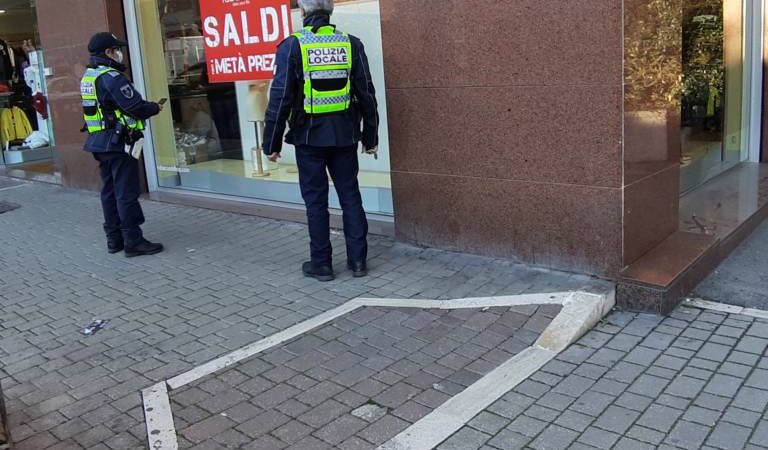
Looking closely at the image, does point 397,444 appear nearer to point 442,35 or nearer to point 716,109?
point 442,35

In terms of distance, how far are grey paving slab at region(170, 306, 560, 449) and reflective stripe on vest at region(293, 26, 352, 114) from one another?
1.49 m

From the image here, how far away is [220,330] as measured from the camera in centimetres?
468

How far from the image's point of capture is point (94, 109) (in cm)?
633

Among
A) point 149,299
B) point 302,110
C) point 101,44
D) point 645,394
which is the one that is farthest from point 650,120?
point 101,44

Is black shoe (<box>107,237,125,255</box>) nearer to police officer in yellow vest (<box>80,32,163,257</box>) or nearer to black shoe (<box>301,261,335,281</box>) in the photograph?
police officer in yellow vest (<box>80,32,163,257</box>)

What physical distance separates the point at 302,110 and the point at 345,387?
6.95ft

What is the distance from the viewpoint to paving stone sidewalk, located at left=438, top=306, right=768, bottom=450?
331 centimetres

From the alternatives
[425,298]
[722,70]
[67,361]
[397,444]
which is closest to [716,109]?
[722,70]

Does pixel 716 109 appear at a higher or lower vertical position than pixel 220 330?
higher

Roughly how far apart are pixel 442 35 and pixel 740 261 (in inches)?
109

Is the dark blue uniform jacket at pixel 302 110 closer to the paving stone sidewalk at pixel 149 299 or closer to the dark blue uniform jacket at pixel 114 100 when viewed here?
the paving stone sidewalk at pixel 149 299

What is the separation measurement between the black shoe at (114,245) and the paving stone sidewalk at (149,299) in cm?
8

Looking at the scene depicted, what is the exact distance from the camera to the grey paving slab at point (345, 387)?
3.47 metres

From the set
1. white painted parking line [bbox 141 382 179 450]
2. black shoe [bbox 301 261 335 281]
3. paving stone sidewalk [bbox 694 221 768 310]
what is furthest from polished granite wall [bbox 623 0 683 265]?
white painted parking line [bbox 141 382 179 450]
